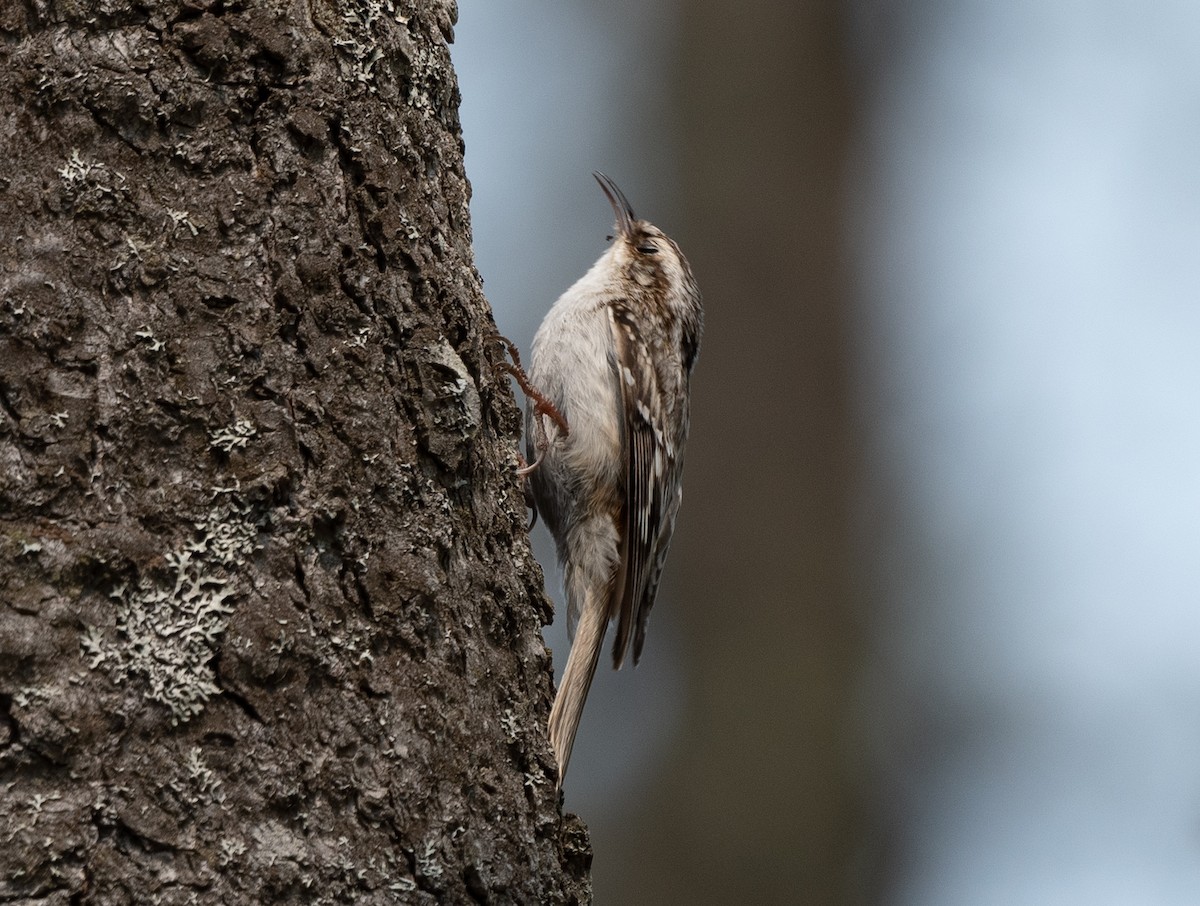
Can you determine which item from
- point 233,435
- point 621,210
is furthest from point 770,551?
point 233,435

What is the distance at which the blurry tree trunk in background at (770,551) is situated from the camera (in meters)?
4.84

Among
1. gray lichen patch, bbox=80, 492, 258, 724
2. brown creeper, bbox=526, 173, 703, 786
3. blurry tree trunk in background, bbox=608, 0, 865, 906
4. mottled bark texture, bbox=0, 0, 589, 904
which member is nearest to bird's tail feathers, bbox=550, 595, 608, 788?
brown creeper, bbox=526, 173, 703, 786

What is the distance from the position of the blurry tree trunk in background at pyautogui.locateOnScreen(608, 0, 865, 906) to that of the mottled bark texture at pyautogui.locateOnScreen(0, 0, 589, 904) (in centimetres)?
307

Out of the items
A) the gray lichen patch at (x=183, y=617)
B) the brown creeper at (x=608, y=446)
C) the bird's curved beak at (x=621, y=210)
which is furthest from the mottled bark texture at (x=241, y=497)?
the bird's curved beak at (x=621, y=210)

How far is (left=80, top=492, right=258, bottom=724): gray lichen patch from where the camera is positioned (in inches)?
59.5

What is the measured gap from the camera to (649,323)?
13.0 ft

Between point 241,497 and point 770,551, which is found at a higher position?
point 241,497

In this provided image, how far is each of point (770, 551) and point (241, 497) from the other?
11.3ft

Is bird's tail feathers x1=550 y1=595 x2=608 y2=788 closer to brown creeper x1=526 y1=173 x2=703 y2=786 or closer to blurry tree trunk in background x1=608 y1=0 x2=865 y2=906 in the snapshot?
brown creeper x1=526 y1=173 x2=703 y2=786

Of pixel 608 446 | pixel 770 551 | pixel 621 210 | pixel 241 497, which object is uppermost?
pixel 621 210

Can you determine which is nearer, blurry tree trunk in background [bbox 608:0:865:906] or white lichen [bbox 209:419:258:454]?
white lichen [bbox 209:419:258:454]

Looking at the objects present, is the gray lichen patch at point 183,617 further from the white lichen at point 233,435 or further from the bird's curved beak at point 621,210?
the bird's curved beak at point 621,210

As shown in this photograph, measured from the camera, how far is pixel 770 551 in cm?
489

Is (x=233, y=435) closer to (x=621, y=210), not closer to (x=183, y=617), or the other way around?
(x=183, y=617)
